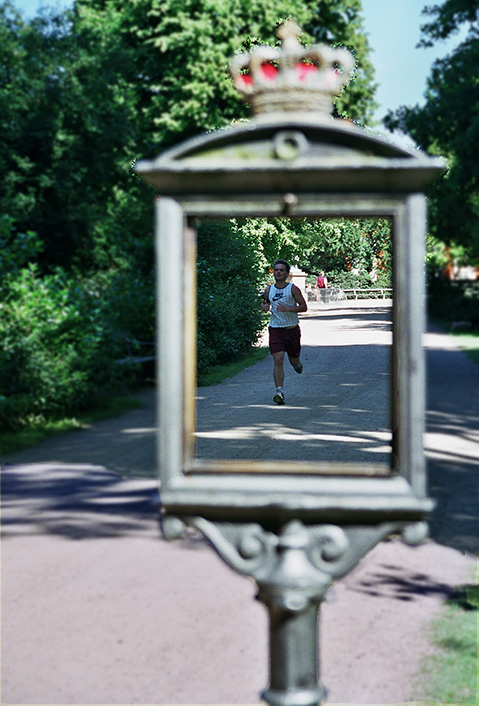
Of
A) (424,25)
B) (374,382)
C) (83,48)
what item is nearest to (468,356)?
(424,25)

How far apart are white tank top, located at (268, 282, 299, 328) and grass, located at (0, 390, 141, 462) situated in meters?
8.33

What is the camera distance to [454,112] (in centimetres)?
2494

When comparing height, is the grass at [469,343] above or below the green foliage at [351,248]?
below

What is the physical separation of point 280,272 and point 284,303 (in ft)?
0.26

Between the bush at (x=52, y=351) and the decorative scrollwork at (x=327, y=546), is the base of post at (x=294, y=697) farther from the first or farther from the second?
the bush at (x=52, y=351)

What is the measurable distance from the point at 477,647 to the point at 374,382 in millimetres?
3117

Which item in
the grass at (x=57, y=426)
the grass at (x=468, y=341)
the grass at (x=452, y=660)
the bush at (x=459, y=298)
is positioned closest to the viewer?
the grass at (x=452, y=660)

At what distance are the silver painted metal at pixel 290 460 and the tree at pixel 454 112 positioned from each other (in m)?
21.2

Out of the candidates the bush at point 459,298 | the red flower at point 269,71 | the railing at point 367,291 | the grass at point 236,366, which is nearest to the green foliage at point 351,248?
the railing at point 367,291

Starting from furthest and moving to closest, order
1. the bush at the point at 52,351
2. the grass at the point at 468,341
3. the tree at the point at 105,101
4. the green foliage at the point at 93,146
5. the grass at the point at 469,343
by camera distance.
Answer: the tree at the point at 105,101, the grass at the point at 469,343, the grass at the point at 468,341, the green foliage at the point at 93,146, the bush at the point at 52,351

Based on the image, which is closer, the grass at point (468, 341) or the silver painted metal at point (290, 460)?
the silver painted metal at point (290, 460)

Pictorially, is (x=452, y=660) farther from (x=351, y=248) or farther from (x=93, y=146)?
(x=93, y=146)

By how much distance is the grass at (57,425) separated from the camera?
35.0 ft

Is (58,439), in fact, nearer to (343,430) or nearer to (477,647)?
(477,647)
